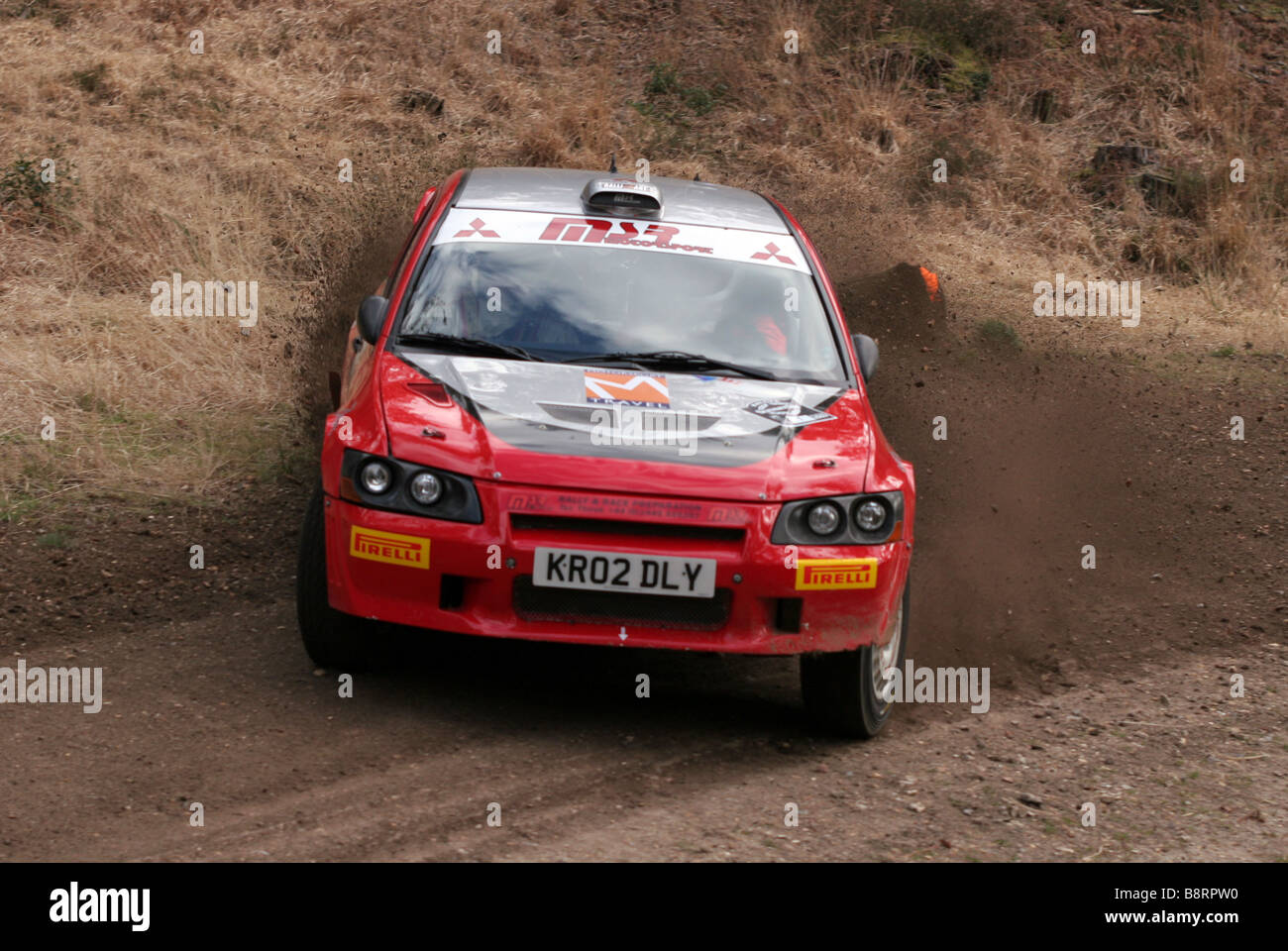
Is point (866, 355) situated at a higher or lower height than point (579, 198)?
lower

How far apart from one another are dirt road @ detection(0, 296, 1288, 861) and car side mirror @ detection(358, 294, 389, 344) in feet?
4.04

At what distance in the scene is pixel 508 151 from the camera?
15672mm

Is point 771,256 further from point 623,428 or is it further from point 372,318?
point 372,318

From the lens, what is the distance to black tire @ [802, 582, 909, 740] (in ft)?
16.6

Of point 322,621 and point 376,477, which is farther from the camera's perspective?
point 322,621

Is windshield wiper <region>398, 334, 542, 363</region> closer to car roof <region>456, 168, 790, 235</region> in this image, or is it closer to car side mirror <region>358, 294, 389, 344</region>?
car side mirror <region>358, 294, 389, 344</region>

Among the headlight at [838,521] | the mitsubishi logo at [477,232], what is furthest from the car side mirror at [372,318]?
the headlight at [838,521]

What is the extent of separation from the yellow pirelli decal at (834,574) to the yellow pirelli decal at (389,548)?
1244mm

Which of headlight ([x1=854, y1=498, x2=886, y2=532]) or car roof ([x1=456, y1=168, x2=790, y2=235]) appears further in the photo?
car roof ([x1=456, y1=168, x2=790, y2=235])

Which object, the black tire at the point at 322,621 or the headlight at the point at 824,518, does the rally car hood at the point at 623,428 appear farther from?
the black tire at the point at 322,621

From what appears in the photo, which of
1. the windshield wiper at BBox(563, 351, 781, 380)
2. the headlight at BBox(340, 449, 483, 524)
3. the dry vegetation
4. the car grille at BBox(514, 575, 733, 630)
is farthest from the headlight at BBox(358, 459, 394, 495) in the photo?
the dry vegetation

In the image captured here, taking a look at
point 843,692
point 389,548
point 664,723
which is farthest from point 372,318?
point 843,692

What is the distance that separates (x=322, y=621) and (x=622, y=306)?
1746 mm

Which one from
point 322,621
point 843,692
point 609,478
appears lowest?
point 843,692
